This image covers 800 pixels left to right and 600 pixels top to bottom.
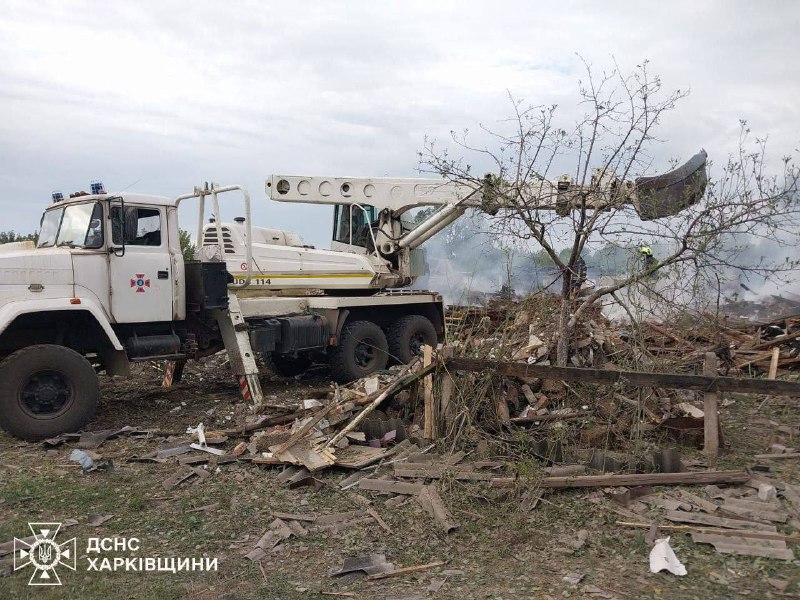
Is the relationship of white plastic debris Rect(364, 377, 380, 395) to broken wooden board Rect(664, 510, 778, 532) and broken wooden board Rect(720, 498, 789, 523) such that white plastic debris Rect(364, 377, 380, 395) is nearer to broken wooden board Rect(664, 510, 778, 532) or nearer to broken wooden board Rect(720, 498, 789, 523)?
broken wooden board Rect(664, 510, 778, 532)

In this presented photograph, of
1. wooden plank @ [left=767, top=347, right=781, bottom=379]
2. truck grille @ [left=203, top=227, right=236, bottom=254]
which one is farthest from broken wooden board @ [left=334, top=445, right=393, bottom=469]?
wooden plank @ [left=767, top=347, right=781, bottom=379]

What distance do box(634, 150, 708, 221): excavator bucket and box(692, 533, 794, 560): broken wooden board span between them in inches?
126

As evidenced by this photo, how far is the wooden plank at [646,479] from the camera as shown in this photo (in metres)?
4.98

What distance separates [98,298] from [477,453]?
16.6 feet

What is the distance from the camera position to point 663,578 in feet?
12.8

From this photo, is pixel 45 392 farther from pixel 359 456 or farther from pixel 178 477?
pixel 359 456

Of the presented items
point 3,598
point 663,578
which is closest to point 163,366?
point 3,598

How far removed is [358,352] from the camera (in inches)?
430

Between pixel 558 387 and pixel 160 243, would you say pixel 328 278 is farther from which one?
pixel 558 387

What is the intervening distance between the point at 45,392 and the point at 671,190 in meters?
7.26

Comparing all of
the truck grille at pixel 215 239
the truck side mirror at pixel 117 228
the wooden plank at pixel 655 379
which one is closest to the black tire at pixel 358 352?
the truck grille at pixel 215 239

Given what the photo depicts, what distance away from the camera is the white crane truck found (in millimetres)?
7324

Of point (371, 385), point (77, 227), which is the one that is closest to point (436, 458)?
point (371, 385)

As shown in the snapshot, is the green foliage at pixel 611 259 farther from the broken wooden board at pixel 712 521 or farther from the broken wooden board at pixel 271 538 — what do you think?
the broken wooden board at pixel 271 538
